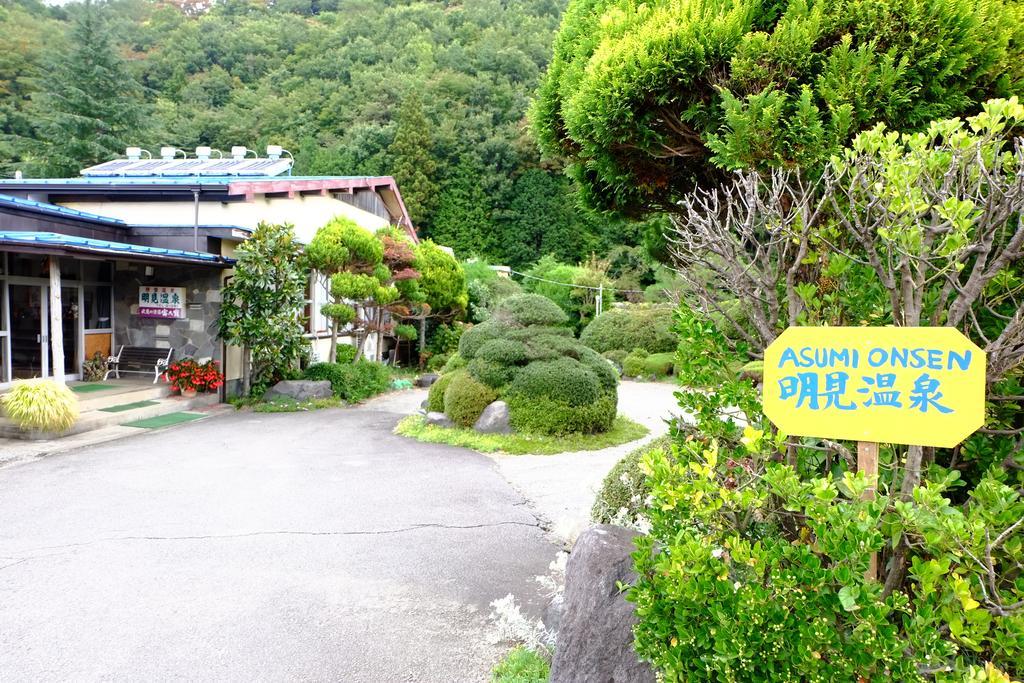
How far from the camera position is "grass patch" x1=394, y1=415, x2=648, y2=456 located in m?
8.48

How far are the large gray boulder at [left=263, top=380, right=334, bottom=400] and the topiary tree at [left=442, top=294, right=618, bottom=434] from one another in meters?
3.04

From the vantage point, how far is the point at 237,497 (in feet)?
20.2

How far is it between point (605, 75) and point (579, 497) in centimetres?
415

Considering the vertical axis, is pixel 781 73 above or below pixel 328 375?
above

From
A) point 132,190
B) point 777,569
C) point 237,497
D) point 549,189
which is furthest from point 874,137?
point 549,189

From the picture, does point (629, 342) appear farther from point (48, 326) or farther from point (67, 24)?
point (67, 24)

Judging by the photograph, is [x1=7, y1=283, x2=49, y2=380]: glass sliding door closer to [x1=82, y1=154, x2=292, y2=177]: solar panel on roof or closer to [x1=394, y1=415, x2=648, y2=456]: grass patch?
[x1=82, y1=154, x2=292, y2=177]: solar panel on roof

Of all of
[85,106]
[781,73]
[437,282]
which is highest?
[85,106]

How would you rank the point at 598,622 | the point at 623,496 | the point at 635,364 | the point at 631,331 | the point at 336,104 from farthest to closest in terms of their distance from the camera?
the point at 336,104 → the point at 631,331 → the point at 635,364 → the point at 623,496 → the point at 598,622

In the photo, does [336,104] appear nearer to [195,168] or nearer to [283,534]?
[195,168]

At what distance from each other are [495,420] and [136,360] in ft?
25.1

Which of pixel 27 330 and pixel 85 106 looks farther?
pixel 85 106

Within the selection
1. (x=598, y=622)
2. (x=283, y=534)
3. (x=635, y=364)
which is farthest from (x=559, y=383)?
(x=635, y=364)

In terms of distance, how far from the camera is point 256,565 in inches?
178
